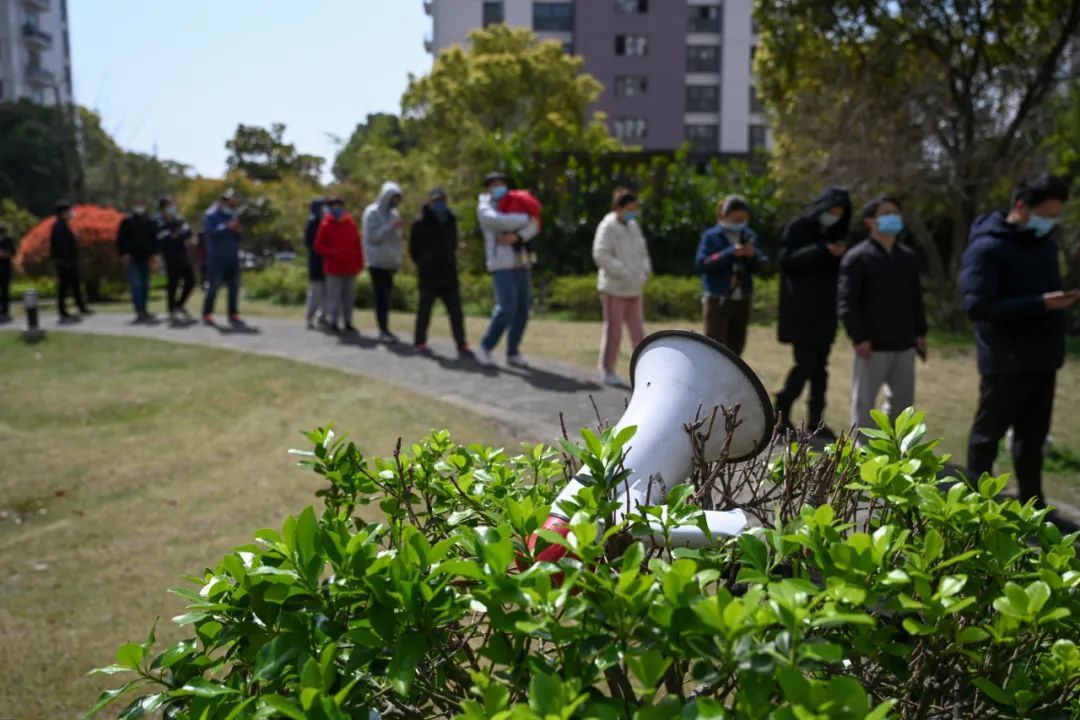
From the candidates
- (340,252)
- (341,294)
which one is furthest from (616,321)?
(341,294)

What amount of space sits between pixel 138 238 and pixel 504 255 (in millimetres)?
7140

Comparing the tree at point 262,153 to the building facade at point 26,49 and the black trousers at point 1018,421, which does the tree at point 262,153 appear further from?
the black trousers at point 1018,421

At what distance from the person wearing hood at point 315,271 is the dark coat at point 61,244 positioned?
11.7 feet

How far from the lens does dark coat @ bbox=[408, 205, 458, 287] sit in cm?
1011

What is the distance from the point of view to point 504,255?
930cm

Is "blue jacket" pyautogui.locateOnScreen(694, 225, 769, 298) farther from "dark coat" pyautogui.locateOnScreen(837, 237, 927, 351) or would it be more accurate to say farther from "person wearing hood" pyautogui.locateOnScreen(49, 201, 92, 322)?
"person wearing hood" pyautogui.locateOnScreen(49, 201, 92, 322)

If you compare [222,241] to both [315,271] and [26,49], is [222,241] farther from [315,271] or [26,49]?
[26,49]

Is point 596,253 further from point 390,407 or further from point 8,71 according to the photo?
point 8,71

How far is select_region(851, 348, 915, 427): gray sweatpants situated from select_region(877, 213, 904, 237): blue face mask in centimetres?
77

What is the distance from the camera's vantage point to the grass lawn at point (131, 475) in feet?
13.5

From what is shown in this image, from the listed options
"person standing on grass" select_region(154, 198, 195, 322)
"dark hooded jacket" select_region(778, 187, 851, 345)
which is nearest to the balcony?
"person standing on grass" select_region(154, 198, 195, 322)

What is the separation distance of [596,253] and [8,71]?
74.3 metres

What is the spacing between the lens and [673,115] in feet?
192

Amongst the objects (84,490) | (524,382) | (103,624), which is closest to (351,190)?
(524,382)
